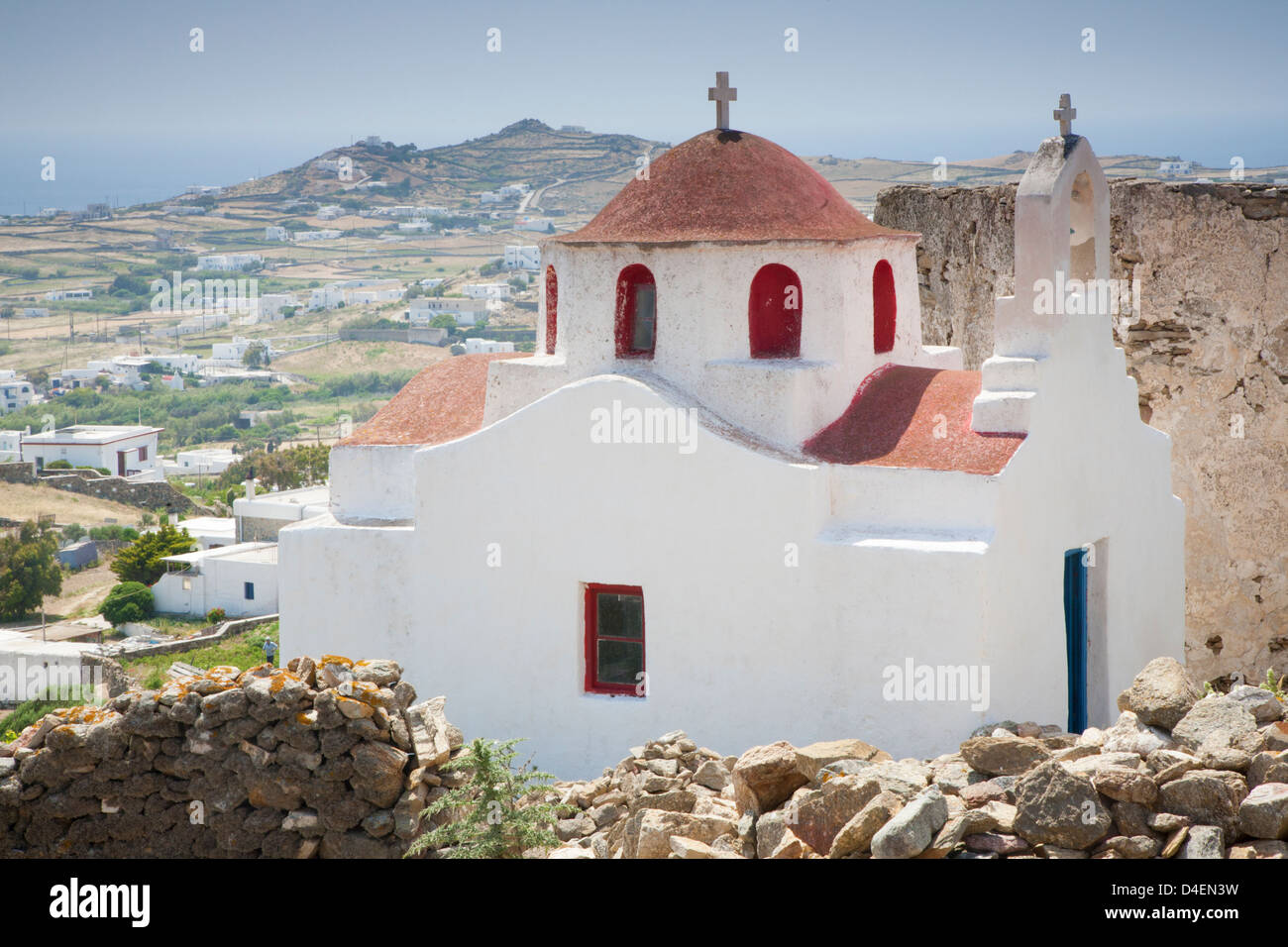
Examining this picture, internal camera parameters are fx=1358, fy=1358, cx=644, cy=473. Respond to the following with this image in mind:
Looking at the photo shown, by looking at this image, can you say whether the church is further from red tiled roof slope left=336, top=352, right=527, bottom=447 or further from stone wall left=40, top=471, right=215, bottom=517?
stone wall left=40, top=471, right=215, bottom=517

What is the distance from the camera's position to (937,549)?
31.0 feet

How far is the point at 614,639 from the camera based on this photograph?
10.6 metres

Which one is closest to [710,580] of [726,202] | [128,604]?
[726,202]

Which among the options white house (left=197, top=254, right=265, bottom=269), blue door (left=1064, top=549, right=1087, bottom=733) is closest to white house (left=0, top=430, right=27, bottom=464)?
white house (left=197, top=254, right=265, bottom=269)

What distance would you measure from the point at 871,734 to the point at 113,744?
5.05m

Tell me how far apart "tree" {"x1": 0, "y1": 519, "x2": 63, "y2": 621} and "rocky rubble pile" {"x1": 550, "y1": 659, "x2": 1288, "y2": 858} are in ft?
139

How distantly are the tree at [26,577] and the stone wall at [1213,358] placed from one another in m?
40.5

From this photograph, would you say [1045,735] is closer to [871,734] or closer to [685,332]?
[871,734]

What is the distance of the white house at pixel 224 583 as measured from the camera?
4156 cm

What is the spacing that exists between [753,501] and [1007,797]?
139 inches

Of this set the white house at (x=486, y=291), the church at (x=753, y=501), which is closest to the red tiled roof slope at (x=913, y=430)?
the church at (x=753, y=501)

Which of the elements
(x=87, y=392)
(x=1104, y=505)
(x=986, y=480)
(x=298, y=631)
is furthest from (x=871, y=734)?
(x=87, y=392)

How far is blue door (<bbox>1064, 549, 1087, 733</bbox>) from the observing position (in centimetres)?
1108

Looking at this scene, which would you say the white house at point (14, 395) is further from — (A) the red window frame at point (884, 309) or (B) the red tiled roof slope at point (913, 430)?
(B) the red tiled roof slope at point (913, 430)
